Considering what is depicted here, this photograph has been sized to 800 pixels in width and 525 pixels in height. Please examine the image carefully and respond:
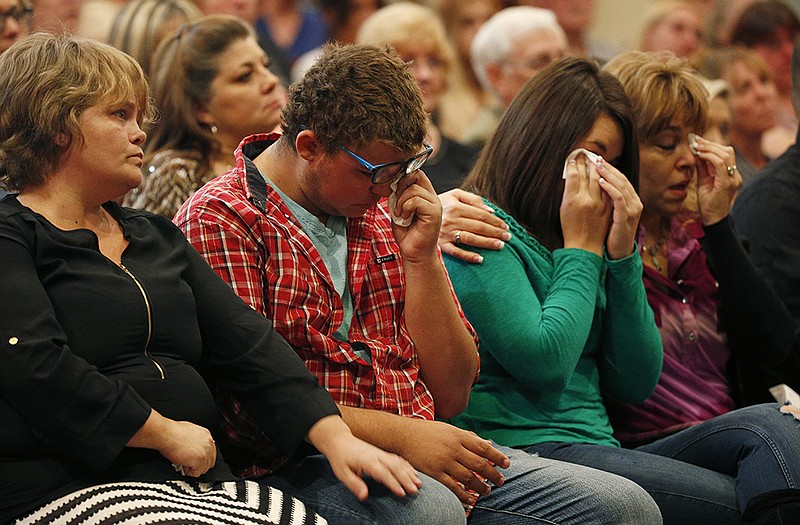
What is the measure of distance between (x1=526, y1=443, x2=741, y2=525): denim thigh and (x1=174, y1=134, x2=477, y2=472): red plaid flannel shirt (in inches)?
15.0

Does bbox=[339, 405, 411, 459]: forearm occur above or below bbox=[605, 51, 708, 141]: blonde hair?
below

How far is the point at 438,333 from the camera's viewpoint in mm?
2205

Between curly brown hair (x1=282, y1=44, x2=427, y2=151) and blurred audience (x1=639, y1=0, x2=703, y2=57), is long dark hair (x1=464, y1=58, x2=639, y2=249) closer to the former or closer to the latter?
curly brown hair (x1=282, y1=44, x2=427, y2=151)

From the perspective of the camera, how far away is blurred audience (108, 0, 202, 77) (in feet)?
11.2

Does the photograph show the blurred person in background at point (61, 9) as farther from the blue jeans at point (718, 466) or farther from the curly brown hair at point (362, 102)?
the blue jeans at point (718, 466)

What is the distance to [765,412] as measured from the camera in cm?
255

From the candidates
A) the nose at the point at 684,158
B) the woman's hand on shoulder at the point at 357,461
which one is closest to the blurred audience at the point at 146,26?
the nose at the point at 684,158

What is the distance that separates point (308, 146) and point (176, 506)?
73 centimetres

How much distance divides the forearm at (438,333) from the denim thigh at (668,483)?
11.4 inches

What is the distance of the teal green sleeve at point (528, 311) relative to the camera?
2354mm

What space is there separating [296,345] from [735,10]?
4.11m

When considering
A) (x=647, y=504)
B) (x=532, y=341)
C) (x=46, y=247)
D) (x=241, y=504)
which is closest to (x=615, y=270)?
(x=532, y=341)

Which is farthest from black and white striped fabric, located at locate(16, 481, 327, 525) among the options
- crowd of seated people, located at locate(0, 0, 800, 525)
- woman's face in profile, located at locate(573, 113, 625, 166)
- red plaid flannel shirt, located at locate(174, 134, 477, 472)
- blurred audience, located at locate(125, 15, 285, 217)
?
blurred audience, located at locate(125, 15, 285, 217)

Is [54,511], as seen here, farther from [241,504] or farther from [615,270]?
[615,270]
